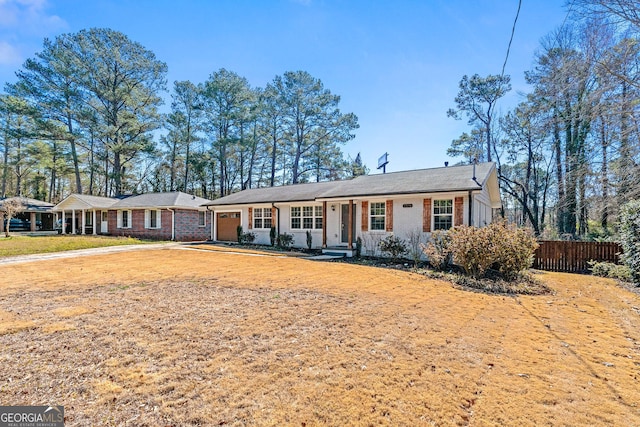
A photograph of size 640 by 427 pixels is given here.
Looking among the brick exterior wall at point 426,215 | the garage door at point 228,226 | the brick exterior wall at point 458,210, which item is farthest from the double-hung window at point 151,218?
the brick exterior wall at point 458,210

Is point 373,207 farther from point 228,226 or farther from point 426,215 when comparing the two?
point 228,226

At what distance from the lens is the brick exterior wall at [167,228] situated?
2323 centimetres

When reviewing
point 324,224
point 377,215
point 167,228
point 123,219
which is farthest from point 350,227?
point 123,219

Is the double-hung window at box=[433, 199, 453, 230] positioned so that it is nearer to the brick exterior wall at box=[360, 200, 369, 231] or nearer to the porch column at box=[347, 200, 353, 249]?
the brick exterior wall at box=[360, 200, 369, 231]

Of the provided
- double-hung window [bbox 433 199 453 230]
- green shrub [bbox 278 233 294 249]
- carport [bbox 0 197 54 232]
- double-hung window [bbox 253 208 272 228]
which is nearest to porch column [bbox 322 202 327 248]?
green shrub [bbox 278 233 294 249]

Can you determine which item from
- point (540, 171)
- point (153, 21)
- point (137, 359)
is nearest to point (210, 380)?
point (137, 359)

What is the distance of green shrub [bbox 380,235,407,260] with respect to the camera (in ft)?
41.7

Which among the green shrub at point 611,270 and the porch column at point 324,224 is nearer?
the green shrub at point 611,270

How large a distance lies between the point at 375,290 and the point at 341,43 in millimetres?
10119

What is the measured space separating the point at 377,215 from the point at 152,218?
61.8 feet

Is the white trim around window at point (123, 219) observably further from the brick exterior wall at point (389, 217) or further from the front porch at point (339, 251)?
the brick exterior wall at point (389, 217)

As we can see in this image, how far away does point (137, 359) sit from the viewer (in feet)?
11.4

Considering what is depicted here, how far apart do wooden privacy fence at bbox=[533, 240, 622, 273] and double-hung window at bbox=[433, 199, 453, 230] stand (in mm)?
4088

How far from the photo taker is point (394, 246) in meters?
12.8
